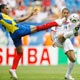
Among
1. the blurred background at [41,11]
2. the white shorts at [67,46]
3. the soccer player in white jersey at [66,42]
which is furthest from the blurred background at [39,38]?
the white shorts at [67,46]

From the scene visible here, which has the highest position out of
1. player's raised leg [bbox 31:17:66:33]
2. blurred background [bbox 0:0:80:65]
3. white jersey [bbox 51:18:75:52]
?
player's raised leg [bbox 31:17:66:33]

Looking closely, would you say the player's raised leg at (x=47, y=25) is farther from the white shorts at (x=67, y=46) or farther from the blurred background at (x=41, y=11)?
the blurred background at (x=41, y=11)

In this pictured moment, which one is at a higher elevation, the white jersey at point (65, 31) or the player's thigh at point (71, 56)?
the white jersey at point (65, 31)

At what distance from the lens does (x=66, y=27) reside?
1202 cm

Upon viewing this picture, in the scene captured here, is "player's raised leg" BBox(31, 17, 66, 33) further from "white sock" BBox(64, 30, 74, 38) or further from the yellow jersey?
the yellow jersey

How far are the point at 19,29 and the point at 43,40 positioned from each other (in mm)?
11001

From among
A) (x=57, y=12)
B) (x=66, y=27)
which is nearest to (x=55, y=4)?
(x=57, y=12)

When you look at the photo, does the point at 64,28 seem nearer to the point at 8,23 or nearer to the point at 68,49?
the point at 68,49

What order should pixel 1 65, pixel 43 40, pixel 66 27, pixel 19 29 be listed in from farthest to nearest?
pixel 43 40 → pixel 1 65 → pixel 66 27 → pixel 19 29

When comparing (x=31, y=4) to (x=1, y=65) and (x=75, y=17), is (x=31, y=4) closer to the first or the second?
(x=1, y=65)

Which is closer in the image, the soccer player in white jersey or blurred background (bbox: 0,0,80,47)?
the soccer player in white jersey

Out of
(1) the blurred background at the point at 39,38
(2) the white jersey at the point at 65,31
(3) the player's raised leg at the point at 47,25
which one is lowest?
(1) the blurred background at the point at 39,38

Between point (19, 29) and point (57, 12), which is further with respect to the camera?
point (57, 12)

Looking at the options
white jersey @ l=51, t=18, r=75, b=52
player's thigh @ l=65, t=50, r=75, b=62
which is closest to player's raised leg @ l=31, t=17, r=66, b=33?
white jersey @ l=51, t=18, r=75, b=52
